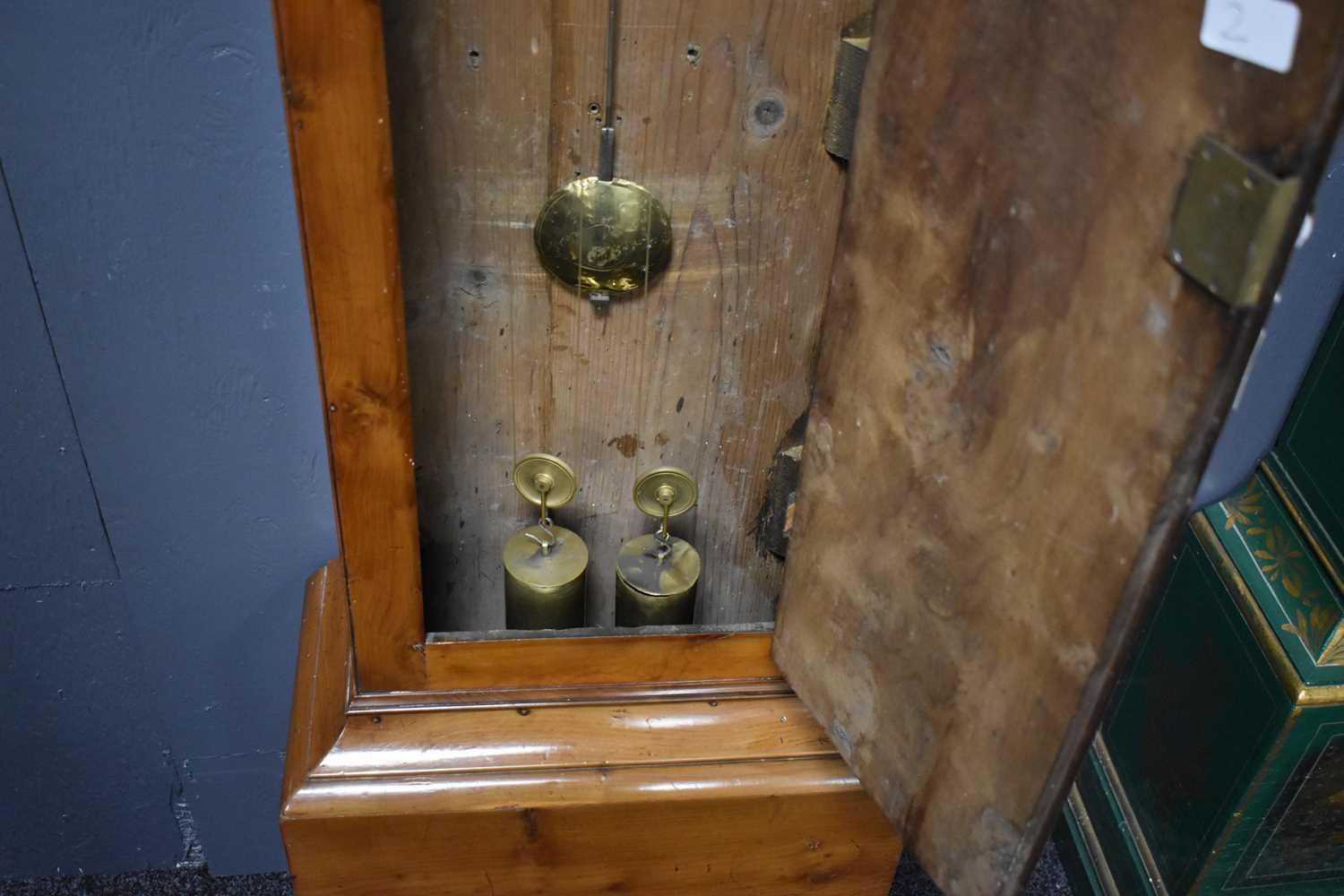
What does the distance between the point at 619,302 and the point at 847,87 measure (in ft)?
0.87

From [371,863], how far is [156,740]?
2.22ft

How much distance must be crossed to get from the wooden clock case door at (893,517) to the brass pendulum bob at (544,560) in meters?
0.05

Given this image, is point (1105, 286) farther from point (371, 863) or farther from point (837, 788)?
point (371, 863)

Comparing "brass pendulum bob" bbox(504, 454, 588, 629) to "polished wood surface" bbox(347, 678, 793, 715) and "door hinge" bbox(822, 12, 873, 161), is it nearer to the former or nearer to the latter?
"polished wood surface" bbox(347, 678, 793, 715)

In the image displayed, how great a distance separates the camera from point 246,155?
107 centimetres

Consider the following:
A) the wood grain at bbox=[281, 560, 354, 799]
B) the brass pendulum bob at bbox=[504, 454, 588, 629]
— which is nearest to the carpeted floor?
the wood grain at bbox=[281, 560, 354, 799]

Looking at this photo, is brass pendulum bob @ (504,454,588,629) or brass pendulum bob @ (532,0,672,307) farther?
brass pendulum bob @ (504,454,588,629)

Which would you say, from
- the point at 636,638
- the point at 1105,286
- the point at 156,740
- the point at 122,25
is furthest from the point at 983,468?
the point at 156,740

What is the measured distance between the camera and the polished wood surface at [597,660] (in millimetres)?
1004

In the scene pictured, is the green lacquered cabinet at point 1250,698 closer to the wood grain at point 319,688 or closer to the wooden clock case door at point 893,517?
the wooden clock case door at point 893,517

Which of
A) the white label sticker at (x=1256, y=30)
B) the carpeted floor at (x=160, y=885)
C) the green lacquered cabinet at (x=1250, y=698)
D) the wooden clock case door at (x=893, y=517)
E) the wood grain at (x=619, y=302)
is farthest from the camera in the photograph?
the carpeted floor at (x=160, y=885)

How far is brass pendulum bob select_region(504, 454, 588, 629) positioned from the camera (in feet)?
3.43

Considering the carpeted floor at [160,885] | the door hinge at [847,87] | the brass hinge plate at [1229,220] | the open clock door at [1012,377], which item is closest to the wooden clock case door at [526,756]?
the open clock door at [1012,377]

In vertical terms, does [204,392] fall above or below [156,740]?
above
